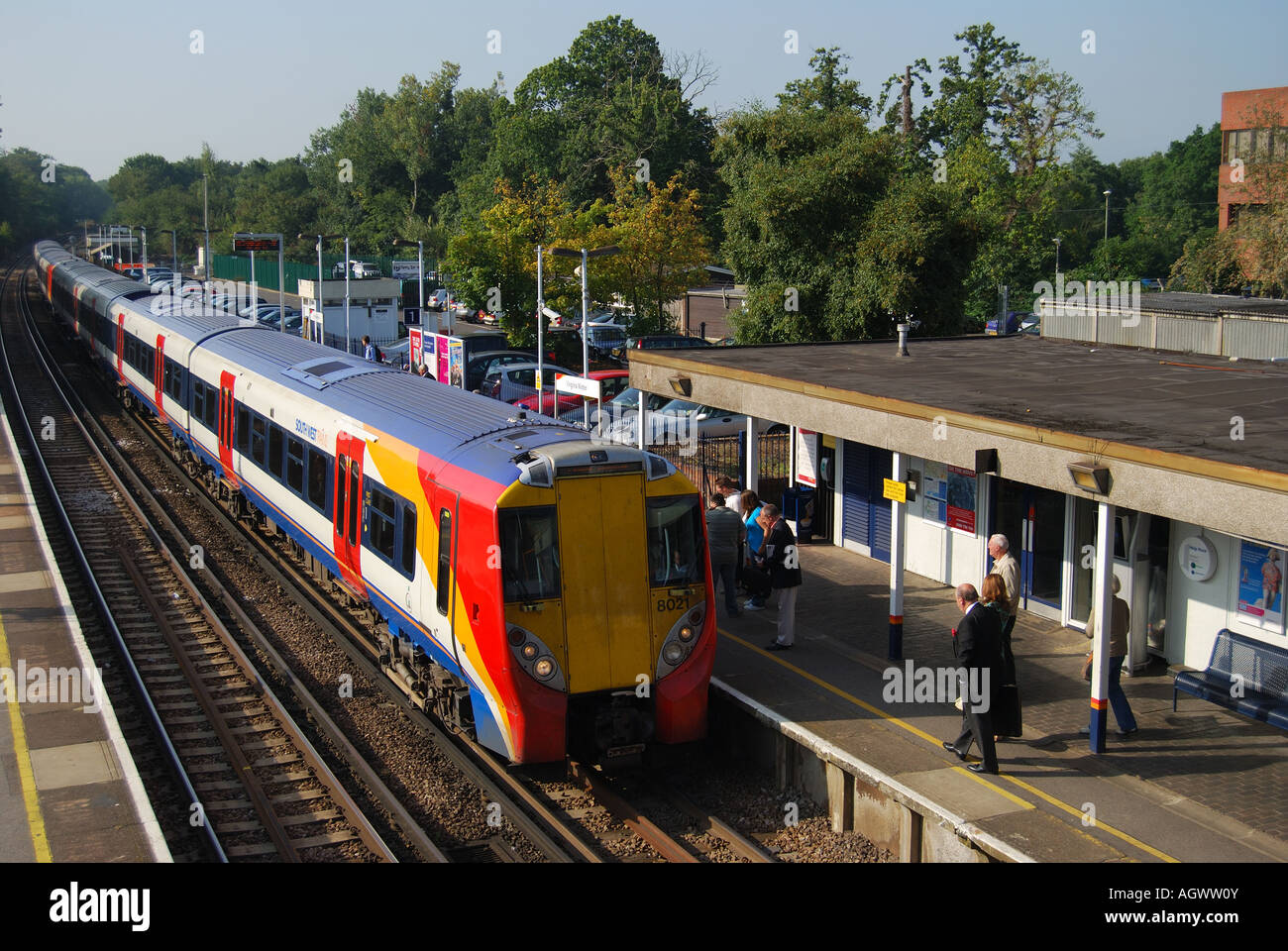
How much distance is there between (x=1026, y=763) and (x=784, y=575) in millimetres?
3485

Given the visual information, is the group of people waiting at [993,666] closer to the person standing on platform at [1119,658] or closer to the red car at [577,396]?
the person standing on platform at [1119,658]

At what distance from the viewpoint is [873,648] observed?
1248cm

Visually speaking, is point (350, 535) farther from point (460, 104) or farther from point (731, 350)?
point (460, 104)

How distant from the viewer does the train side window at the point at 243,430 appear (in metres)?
17.6

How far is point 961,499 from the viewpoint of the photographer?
46.4 feet

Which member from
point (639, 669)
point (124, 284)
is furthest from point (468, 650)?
point (124, 284)

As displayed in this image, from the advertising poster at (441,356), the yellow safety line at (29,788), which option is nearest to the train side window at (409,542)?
the yellow safety line at (29,788)

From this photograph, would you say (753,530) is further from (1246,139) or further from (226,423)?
(1246,139)

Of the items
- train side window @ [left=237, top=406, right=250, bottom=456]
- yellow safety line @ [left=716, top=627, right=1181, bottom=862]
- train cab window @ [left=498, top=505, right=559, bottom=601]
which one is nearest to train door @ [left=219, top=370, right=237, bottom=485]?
train side window @ [left=237, top=406, right=250, bottom=456]

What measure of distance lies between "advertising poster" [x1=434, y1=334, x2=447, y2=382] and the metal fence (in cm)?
535

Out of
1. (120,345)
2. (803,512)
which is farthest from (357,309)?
(803,512)
